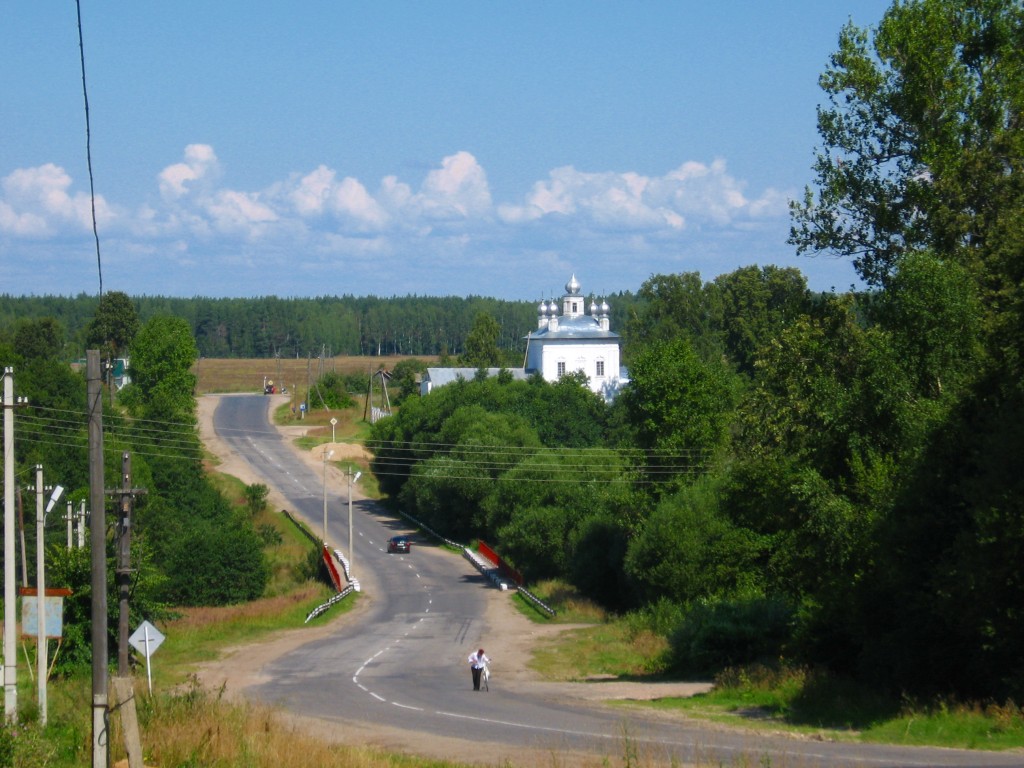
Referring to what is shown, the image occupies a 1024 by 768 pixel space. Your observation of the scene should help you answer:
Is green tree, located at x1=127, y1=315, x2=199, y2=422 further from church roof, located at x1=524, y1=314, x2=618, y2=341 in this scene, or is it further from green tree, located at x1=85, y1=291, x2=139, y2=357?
church roof, located at x1=524, y1=314, x2=618, y2=341

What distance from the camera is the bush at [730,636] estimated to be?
92.6ft

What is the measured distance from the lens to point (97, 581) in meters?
14.4

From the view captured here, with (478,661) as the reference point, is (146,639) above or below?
above

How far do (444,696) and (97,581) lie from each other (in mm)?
13616

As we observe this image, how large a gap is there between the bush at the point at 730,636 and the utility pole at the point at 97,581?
16.5 metres

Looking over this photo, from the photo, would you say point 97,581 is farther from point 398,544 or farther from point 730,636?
point 398,544

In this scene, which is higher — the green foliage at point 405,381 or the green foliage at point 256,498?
the green foliage at point 405,381

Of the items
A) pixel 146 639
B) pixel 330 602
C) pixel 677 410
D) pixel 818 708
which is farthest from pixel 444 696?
pixel 677 410

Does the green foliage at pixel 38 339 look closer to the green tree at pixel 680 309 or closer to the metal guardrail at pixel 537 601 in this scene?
the green tree at pixel 680 309

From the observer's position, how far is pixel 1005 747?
15.6 metres

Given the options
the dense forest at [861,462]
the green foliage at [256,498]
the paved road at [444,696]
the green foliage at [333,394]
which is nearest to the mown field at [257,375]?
the green foliage at [333,394]

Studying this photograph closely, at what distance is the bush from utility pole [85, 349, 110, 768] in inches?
650

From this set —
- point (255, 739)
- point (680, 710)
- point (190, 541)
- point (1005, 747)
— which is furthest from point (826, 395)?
point (190, 541)

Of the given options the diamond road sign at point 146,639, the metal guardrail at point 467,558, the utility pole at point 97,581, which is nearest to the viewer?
the utility pole at point 97,581
